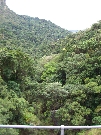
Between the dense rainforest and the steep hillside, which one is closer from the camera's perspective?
the dense rainforest

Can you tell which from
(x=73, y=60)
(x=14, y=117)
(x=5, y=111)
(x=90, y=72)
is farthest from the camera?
(x=73, y=60)

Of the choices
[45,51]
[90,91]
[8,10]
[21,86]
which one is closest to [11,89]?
[21,86]

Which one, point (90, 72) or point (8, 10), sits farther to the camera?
point (8, 10)

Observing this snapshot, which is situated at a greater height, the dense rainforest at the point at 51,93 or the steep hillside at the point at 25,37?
the steep hillside at the point at 25,37

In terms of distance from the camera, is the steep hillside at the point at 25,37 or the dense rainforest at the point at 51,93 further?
the steep hillside at the point at 25,37

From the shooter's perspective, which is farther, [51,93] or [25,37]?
[25,37]

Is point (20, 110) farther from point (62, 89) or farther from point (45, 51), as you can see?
point (45, 51)

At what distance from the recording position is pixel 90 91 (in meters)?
17.4

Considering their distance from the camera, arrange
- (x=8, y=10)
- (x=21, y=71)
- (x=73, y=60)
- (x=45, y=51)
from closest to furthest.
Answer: (x=21, y=71)
(x=73, y=60)
(x=45, y=51)
(x=8, y=10)

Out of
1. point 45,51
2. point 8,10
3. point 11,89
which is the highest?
point 8,10

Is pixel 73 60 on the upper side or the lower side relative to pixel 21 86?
upper

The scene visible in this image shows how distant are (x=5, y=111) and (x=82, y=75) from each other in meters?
8.28

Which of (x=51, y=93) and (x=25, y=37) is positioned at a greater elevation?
(x=25, y=37)

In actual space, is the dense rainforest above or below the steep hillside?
below
